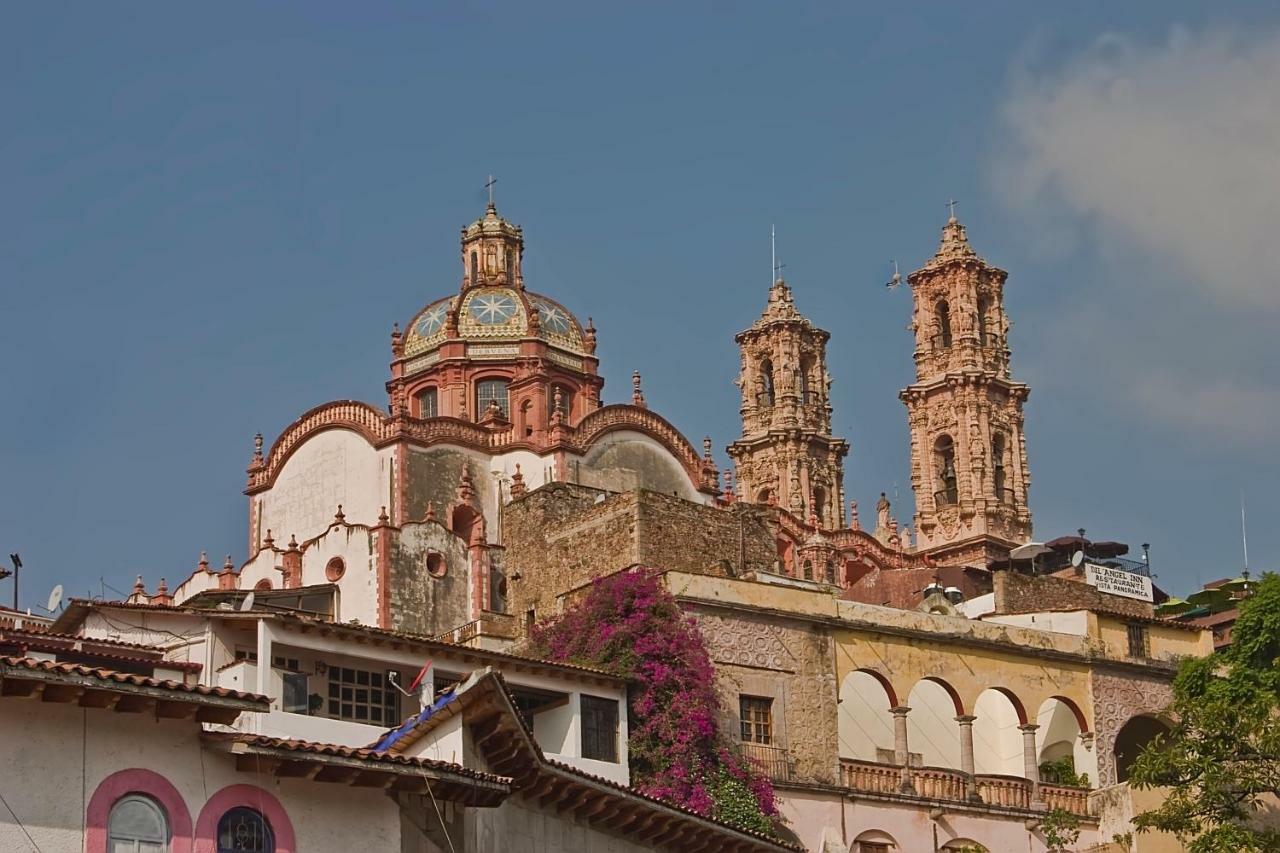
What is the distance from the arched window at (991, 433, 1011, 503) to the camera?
2898 inches

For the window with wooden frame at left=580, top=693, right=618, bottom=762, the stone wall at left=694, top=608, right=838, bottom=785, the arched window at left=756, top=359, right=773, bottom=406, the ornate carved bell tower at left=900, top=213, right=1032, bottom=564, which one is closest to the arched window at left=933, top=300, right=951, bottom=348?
the ornate carved bell tower at left=900, top=213, right=1032, bottom=564

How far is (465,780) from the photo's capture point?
22.0m

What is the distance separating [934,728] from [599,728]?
9186 mm

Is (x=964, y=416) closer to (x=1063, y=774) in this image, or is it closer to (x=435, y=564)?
(x=435, y=564)

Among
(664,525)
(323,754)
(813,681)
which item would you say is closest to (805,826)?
(813,681)

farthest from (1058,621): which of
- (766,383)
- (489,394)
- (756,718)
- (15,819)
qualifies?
(766,383)

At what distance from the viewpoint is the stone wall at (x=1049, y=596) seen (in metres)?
44.4

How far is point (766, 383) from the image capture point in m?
78.6

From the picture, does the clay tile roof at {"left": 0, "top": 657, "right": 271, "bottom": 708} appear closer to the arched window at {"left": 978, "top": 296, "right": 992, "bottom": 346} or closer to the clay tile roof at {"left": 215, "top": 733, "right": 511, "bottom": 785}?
the clay tile roof at {"left": 215, "top": 733, "right": 511, "bottom": 785}

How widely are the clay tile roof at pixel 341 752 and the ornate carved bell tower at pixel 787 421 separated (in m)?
50.8

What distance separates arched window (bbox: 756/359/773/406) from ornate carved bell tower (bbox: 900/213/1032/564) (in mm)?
4651

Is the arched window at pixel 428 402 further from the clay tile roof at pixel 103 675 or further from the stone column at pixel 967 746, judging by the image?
the clay tile roof at pixel 103 675

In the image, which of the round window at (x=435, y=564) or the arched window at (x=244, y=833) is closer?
the arched window at (x=244, y=833)

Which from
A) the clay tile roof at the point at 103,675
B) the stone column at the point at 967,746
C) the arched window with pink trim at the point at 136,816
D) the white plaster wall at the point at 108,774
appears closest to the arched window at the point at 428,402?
the stone column at the point at 967,746
